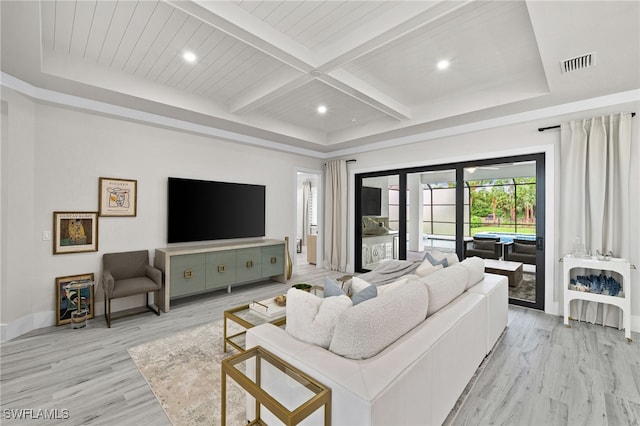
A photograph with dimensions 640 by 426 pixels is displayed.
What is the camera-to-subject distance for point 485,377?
2250 mm

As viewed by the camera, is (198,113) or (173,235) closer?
(198,113)

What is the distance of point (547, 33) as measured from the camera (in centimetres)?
215

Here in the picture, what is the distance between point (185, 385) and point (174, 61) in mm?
3056

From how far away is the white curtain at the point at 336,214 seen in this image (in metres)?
6.02

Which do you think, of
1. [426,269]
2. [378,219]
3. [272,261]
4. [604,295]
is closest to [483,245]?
[604,295]

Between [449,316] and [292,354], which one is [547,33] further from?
[292,354]

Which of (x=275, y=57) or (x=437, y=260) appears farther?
(x=437, y=260)

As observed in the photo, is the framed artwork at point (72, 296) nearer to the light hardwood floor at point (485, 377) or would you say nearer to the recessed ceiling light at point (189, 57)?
the light hardwood floor at point (485, 377)

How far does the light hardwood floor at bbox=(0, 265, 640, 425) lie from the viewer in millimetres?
1863

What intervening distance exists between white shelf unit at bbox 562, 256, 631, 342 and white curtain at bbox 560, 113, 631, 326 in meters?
0.20

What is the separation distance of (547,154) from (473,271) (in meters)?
2.20

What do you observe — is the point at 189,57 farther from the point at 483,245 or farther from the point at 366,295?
the point at 483,245

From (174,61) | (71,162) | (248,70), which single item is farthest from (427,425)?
(71,162)

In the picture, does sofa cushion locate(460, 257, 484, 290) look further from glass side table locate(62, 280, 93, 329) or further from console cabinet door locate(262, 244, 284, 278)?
glass side table locate(62, 280, 93, 329)
